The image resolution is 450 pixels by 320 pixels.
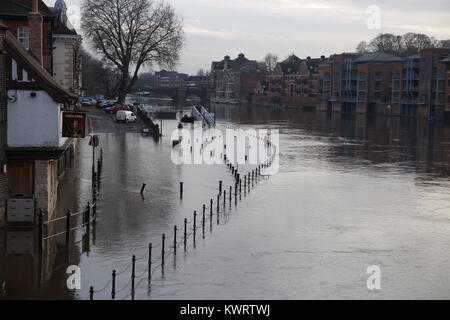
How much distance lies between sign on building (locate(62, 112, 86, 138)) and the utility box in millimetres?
3359

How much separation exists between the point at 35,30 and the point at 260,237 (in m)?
14.0

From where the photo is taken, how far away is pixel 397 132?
291ft

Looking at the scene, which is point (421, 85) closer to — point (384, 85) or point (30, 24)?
point (384, 85)

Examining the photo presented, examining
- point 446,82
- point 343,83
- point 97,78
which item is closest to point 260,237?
point 446,82

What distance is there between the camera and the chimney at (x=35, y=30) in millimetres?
29203

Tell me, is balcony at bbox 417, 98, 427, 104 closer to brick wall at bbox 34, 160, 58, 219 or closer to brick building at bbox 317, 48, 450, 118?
brick building at bbox 317, 48, 450, 118

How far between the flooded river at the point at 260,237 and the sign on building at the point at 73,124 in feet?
Result: 12.6

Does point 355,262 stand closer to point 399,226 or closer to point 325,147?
point 399,226

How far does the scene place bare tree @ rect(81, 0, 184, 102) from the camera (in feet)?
308

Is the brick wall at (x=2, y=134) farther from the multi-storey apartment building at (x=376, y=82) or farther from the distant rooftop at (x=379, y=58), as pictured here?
the distant rooftop at (x=379, y=58)

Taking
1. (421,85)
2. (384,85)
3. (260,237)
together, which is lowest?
(260,237)

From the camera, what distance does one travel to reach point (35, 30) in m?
29.7

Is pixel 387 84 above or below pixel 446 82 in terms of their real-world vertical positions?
above

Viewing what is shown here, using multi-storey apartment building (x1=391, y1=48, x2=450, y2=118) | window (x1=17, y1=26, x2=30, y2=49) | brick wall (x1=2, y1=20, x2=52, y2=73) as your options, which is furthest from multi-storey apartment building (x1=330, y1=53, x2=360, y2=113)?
window (x1=17, y1=26, x2=30, y2=49)
